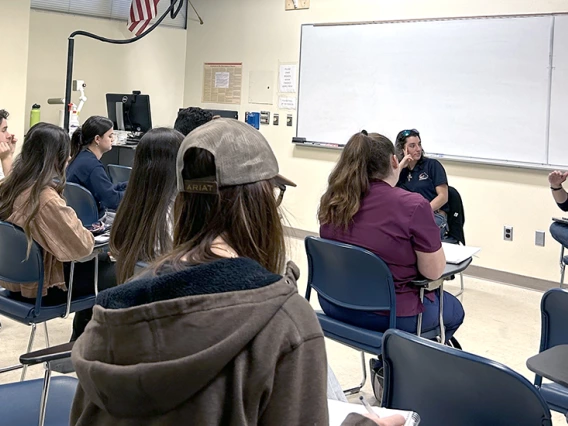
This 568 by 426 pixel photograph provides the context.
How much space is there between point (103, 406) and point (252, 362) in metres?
0.23

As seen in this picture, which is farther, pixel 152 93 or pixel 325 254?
pixel 152 93

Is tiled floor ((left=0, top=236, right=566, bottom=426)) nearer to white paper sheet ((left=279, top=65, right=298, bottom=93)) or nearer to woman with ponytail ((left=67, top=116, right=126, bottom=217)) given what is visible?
woman with ponytail ((left=67, top=116, right=126, bottom=217))

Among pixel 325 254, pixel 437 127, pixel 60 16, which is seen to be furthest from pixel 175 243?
pixel 60 16

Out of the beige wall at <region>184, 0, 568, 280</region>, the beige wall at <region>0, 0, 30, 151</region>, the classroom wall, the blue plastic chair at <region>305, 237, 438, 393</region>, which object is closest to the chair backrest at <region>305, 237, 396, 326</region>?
the blue plastic chair at <region>305, 237, 438, 393</region>

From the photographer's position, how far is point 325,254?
2547 mm

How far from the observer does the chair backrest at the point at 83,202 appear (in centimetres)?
366

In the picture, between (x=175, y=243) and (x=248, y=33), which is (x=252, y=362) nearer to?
(x=175, y=243)

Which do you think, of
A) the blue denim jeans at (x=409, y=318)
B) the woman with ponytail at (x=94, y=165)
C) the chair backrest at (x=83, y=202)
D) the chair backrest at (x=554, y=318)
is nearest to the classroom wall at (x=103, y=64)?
the woman with ponytail at (x=94, y=165)

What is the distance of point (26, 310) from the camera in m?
2.58

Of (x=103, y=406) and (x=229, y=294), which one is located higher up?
(x=229, y=294)

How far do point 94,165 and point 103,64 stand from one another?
3.29 metres

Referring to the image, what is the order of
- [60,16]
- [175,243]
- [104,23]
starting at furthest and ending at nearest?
[104,23] < [60,16] < [175,243]

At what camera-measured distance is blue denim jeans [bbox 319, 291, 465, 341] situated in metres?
2.50

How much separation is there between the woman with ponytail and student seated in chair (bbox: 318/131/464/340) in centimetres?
173
